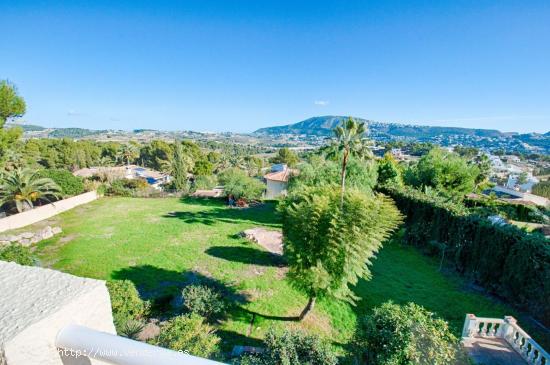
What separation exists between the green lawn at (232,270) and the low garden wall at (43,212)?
0.89 m

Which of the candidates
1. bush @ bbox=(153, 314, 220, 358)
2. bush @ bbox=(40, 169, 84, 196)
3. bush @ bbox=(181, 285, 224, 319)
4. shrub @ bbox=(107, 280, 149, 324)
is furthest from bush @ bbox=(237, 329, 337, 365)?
bush @ bbox=(40, 169, 84, 196)

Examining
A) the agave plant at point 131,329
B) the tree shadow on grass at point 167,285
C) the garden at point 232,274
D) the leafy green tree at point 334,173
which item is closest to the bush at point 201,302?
the garden at point 232,274

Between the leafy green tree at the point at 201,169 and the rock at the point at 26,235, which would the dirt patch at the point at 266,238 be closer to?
the rock at the point at 26,235

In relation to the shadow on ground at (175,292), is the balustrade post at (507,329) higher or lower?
higher

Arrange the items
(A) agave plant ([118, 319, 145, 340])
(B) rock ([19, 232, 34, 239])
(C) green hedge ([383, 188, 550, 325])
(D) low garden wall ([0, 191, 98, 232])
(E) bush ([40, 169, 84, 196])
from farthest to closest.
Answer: (E) bush ([40, 169, 84, 196])
(D) low garden wall ([0, 191, 98, 232])
(B) rock ([19, 232, 34, 239])
(C) green hedge ([383, 188, 550, 325])
(A) agave plant ([118, 319, 145, 340])

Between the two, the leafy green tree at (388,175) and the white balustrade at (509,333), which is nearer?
the white balustrade at (509,333)

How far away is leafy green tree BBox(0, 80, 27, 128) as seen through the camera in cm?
1412

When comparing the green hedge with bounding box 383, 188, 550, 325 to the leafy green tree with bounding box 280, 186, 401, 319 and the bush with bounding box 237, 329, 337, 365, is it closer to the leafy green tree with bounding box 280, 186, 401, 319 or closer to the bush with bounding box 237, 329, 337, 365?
the leafy green tree with bounding box 280, 186, 401, 319

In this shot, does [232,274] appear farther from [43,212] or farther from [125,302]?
[43,212]

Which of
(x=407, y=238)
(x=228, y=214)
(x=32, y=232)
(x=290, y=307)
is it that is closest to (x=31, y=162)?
(x=32, y=232)

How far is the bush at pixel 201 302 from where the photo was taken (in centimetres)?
848

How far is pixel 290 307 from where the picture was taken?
10125 mm

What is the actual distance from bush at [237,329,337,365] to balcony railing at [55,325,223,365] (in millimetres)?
4684

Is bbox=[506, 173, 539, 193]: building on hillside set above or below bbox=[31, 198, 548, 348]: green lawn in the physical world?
below
